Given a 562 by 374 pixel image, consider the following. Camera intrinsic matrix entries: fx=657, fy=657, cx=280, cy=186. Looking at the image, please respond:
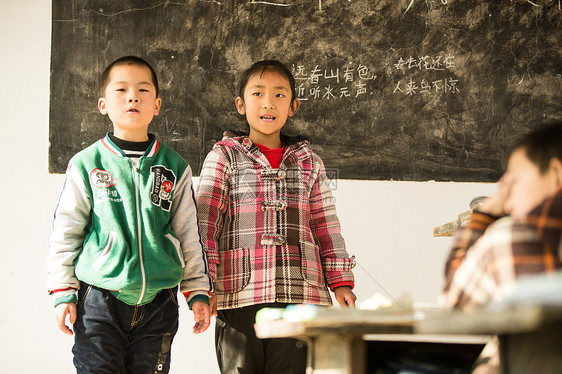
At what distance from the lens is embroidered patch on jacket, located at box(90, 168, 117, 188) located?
6.38 feet

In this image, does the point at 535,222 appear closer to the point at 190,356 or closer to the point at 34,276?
the point at 190,356

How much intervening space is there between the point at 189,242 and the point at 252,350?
1.26 feet

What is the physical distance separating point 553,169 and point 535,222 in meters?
0.13

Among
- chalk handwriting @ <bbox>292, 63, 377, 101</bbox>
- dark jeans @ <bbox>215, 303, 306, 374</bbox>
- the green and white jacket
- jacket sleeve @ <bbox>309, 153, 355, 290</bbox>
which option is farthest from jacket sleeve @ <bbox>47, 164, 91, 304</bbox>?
chalk handwriting @ <bbox>292, 63, 377, 101</bbox>

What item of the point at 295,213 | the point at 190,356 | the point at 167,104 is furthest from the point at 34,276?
the point at 295,213

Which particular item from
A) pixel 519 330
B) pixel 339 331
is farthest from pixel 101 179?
pixel 519 330

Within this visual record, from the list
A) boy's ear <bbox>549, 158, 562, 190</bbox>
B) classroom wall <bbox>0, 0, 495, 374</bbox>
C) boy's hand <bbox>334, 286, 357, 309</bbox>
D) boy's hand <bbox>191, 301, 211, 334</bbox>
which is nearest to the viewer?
boy's ear <bbox>549, 158, 562, 190</bbox>

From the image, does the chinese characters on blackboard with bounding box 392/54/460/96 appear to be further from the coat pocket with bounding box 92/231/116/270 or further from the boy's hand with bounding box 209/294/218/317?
the coat pocket with bounding box 92/231/116/270

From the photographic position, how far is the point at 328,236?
2.26 m

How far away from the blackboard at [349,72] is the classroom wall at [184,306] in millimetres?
72

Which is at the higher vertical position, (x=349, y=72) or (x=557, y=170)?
(x=349, y=72)

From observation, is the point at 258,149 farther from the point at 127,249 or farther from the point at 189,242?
the point at 127,249

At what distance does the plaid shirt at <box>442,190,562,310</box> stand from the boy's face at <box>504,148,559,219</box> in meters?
0.04

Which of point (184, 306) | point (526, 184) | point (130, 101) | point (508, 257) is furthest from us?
point (184, 306)
